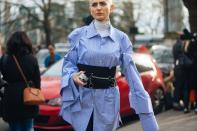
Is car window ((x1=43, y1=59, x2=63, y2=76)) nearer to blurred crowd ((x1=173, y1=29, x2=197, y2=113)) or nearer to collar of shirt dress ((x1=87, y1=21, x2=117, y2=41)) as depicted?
blurred crowd ((x1=173, y1=29, x2=197, y2=113))

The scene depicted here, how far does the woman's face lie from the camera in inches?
183

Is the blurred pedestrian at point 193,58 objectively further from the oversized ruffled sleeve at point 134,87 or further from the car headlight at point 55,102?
the oversized ruffled sleeve at point 134,87

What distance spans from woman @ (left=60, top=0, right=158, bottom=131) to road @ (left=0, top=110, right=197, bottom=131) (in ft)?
17.4

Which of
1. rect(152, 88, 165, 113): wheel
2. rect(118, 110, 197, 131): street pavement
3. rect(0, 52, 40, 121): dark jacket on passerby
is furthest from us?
rect(152, 88, 165, 113): wheel

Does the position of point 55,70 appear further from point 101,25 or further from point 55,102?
point 101,25

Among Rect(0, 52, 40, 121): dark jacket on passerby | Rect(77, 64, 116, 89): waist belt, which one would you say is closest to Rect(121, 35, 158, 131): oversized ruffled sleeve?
Rect(77, 64, 116, 89): waist belt

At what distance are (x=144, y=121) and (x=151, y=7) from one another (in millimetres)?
62069

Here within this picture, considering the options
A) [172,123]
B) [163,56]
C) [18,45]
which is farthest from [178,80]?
[163,56]

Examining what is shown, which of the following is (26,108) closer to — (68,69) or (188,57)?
(68,69)

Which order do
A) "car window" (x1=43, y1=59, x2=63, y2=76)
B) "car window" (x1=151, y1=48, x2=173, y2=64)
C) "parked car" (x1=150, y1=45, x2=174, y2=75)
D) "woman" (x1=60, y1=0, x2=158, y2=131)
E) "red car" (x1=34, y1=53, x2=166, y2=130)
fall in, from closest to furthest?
"woman" (x1=60, y1=0, x2=158, y2=131)
"red car" (x1=34, y1=53, x2=166, y2=130)
"car window" (x1=43, y1=59, x2=63, y2=76)
"parked car" (x1=150, y1=45, x2=174, y2=75)
"car window" (x1=151, y1=48, x2=173, y2=64)

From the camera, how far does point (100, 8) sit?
4.63 meters

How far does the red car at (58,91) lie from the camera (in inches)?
375

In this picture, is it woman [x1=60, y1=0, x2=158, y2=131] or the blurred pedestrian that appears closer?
woman [x1=60, y1=0, x2=158, y2=131]

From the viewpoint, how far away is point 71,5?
4303 centimetres
